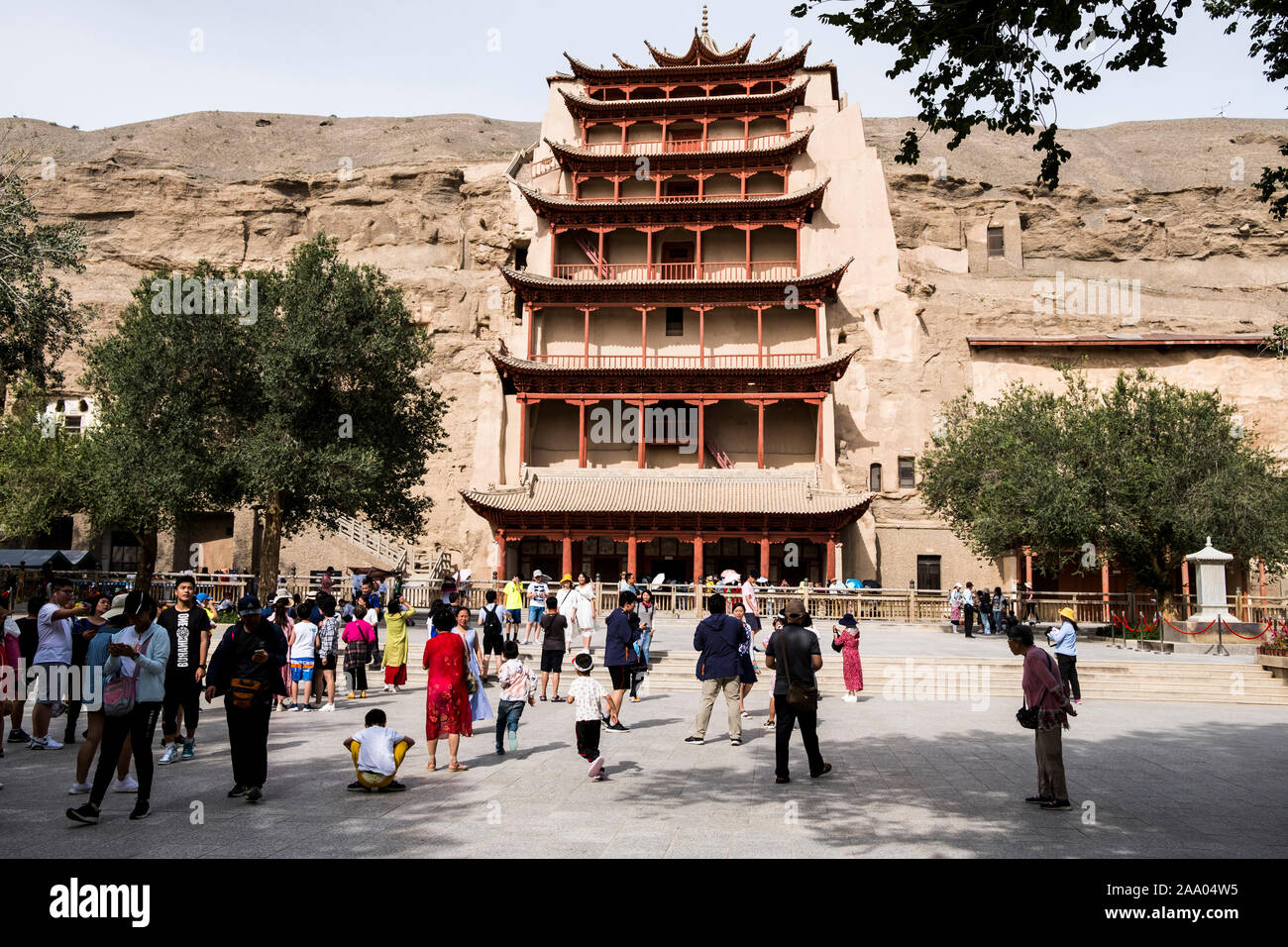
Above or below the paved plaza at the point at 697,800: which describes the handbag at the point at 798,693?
A: above

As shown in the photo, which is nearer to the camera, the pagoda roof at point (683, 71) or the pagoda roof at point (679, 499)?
the pagoda roof at point (679, 499)

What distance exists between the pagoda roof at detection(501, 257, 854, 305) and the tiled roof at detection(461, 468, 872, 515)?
8144 mm

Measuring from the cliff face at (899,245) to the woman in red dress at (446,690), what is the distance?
28444mm

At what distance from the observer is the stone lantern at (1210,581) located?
23656 millimetres

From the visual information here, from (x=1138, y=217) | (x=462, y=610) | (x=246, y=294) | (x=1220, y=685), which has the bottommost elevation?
(x=1220, y=685)

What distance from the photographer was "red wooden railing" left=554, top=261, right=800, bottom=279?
41.3 metres

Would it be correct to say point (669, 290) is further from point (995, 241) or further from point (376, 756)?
point (376, 756)

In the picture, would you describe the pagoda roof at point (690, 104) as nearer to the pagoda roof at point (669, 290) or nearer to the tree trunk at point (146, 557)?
the pagoda roof at point (669, 290)

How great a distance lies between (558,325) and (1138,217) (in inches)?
1353

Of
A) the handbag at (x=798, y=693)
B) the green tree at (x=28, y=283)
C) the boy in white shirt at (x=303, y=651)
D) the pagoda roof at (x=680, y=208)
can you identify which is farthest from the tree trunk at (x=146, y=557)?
the handbag at (x=798, y=693)

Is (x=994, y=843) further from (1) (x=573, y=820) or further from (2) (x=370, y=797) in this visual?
(2) (x=370, y=797)

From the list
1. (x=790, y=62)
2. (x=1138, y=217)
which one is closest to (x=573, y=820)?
(x=790, y=62)

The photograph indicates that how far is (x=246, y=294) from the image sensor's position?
29.7m

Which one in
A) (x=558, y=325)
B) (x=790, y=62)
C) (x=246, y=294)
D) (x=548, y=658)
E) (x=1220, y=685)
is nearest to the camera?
(x=548, y=658)
